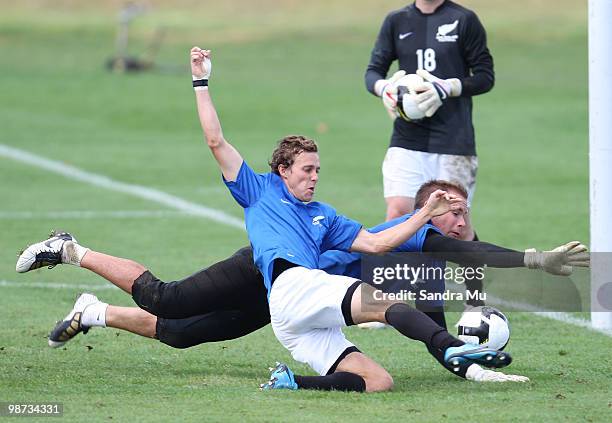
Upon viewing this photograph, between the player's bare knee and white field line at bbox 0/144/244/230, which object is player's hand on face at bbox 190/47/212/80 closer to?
the player's bare knee

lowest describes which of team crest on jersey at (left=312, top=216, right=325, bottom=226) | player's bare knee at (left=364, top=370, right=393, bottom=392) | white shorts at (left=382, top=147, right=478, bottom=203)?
player's bare knee at (left=364, top=370, right=393, bottom=392)

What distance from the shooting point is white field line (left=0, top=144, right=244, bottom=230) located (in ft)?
48.3

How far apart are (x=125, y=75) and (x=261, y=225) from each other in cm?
2284

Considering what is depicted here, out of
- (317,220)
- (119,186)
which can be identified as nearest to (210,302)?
(317,220)

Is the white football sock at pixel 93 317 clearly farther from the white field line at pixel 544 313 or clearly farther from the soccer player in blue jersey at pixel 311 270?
the white field line at pixel 544 313

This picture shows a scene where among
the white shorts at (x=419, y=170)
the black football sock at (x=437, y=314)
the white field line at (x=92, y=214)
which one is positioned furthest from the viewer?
the white field line at (x=92, y=214)

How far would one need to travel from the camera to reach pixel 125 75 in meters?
29.8

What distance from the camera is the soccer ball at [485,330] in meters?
7.32

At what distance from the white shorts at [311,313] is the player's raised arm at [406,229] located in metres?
0.33

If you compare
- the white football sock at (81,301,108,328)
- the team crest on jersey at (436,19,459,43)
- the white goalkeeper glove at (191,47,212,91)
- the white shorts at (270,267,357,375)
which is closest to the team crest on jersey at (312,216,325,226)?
the white shorts at (270,267,357,375)

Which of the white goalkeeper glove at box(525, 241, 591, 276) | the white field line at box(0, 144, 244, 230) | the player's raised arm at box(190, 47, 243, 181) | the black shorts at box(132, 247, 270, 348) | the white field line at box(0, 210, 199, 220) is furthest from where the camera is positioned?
the white field line at box(0, 144, 244, 230)

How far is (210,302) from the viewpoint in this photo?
25.5 ft

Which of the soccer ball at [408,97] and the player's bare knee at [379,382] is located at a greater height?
the soccer ball at [408,97]

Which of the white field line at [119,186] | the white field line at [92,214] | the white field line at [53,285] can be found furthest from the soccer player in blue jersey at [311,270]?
the white field line at [92,214]
